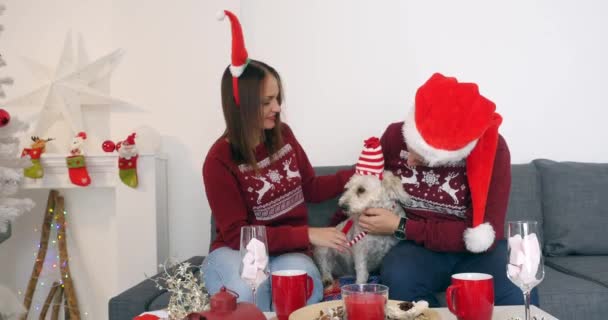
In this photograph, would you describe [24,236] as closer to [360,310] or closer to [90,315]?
[90,315]

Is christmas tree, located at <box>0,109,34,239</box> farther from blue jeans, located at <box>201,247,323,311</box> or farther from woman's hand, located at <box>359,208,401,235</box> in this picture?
woman's hand, located at <box>359,208,401,235</box>

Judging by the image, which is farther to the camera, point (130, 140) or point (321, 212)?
point (130, 140)

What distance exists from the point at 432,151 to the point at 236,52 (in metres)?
0.76

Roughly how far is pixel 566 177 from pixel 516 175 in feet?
0.78

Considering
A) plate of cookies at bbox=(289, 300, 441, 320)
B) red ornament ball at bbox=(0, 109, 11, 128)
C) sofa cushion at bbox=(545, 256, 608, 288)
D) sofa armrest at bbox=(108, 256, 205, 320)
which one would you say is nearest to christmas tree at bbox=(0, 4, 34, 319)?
red ornament ball at bbox=(0, 109, 11, 128)

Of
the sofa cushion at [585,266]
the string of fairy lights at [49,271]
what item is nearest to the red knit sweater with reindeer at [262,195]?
the sofa cushion at [585,266]

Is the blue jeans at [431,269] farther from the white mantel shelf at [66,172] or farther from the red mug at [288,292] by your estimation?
the white mantel shelf at [66,172]

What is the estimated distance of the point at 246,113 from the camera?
208 centimetres

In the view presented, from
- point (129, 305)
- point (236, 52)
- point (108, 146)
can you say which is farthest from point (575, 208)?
point (108, 146)

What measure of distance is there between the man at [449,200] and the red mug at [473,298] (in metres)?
0.67

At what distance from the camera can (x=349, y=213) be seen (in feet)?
7.22

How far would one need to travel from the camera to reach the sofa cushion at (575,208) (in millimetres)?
2574

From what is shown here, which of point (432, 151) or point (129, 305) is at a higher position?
point (432, 151)

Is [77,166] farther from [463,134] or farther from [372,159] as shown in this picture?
[463,134]
